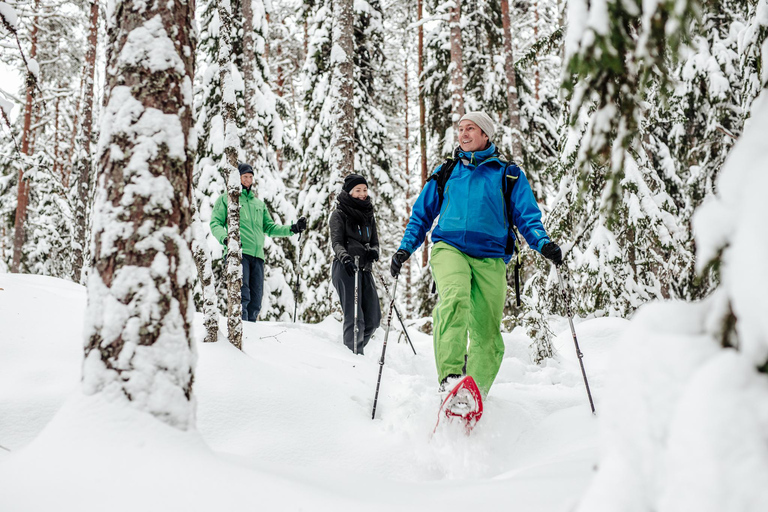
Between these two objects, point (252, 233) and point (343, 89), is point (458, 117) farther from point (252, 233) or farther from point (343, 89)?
point (252, 233)

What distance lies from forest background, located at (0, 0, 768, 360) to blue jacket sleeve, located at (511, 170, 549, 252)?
19.2 inches

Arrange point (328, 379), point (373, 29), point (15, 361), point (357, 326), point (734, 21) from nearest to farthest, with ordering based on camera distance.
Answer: point (15, 361) < point (328, 379) < point (357, 326) < point (734, 21) < point (373, 29)

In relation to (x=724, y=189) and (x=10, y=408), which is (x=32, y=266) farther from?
(x=724, y=189)

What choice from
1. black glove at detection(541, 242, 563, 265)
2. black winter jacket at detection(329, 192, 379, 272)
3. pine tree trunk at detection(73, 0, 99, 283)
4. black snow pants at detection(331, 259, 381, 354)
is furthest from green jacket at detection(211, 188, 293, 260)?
pine tree trunk at detection(73, 0, 99, 283)

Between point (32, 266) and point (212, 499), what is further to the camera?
point (32, 266)

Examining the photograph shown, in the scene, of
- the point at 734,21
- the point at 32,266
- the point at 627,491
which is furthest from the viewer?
the point at 32,266

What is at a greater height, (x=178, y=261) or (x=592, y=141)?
(x=592, y=141)

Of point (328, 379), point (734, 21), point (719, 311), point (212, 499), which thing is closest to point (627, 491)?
point (719, 311)

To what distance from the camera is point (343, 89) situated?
8.18 m

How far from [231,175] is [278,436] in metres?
2.62

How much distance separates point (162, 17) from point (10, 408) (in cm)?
244

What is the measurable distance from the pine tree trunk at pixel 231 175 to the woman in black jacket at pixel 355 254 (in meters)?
2.08

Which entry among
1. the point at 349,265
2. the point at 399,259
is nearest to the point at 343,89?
the point at 349,265

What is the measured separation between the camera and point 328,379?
4.41 m
